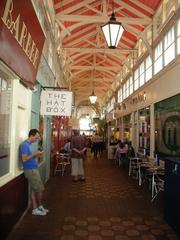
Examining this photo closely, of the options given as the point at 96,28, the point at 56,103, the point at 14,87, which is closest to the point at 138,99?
the point at 96,28

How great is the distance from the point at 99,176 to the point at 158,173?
136 inches

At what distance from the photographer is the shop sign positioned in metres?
3.13

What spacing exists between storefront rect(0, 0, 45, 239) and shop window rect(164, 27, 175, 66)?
4013 millimetres

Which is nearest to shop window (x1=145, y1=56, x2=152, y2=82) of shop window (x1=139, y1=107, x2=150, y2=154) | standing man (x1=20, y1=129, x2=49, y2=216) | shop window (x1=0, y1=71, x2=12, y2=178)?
shop window (x1=139, y1=107, x2=150, y2=154)

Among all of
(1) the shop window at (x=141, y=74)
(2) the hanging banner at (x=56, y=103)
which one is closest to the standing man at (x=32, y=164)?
(2) the hanging banner at (x=56, y=103)

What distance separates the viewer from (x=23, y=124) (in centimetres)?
518

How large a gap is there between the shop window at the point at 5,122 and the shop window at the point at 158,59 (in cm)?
581

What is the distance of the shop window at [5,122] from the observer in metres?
3.96

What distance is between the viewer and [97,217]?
5086 millimetres

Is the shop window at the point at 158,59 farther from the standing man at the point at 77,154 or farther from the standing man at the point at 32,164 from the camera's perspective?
the standing man at the point at 32,164

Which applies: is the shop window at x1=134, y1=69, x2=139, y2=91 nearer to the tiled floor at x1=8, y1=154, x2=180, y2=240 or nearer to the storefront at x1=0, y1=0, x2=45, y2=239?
the tiled floor at x1=8, y1=154, x2=180, y2=240

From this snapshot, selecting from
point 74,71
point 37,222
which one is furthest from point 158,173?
point 74,71

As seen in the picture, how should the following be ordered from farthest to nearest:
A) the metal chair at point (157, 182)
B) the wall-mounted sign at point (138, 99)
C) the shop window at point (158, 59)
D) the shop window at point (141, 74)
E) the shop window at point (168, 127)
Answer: the shop window at point (141, 74) → the wall-mounted sign at point (138, 99) → the shop window at point (158, 59) → the shop window at point (168, 127) → the metal chair at point (157, 182)

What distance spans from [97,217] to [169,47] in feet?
16.9
